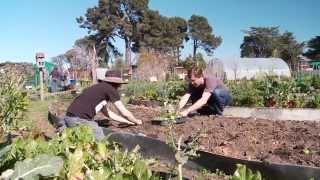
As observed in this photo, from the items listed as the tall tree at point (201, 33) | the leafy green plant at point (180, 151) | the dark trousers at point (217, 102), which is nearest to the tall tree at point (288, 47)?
the tall tree at point (201, 33)

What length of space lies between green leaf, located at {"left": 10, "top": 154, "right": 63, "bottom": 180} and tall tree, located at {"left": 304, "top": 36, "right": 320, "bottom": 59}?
7384cm

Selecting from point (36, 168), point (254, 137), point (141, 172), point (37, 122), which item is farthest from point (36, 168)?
point (37, 122)

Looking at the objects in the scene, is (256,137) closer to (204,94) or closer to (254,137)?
(254,137)

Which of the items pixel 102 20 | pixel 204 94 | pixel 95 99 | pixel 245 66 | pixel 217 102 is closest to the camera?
pixel 95 99

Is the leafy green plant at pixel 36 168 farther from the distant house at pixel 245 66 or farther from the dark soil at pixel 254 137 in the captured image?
the distant house at pixel 245 66

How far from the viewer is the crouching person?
7.69m

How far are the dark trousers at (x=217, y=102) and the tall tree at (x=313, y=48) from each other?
67476mm

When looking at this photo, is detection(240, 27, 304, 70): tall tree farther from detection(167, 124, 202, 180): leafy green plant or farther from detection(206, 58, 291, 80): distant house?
detection(167, 124, 202, 180): leafy green plant

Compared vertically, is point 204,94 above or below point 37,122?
above

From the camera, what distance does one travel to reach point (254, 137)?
6.74m

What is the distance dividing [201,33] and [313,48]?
16.2 meters

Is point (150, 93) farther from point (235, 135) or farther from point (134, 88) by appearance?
point (235, 135)

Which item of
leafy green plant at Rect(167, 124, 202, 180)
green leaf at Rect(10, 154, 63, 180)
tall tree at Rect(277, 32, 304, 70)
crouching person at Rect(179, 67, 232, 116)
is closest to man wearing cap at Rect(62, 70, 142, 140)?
crouching person at Rect(179, 67, 232, 116)

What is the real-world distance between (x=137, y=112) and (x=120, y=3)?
54716 mm
